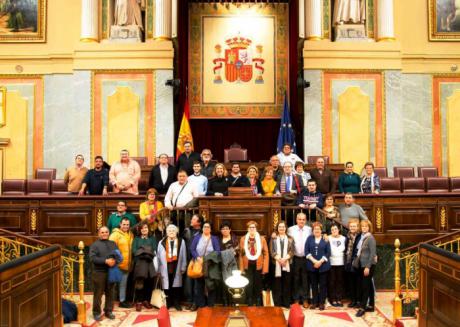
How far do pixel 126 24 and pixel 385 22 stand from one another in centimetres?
599

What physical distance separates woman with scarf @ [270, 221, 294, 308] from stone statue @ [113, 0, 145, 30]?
24.8 ft

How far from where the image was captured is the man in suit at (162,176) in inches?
369

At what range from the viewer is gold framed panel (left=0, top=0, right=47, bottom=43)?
14.2 meters

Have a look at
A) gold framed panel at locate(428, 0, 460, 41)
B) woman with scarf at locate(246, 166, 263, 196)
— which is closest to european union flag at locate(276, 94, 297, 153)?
woman with scarf at locate(246, 166, 263, 196)

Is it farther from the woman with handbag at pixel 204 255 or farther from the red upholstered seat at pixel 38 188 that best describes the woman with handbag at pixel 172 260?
the red upholstered seat at pixel 38 188

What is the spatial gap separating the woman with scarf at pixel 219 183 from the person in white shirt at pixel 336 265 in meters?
1.68

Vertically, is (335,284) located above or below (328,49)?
below

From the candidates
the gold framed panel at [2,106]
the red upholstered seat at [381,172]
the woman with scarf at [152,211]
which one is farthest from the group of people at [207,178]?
the gold framed panel at [2,106]

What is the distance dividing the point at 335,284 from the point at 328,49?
6.85m

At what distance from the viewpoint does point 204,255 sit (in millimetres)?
7898

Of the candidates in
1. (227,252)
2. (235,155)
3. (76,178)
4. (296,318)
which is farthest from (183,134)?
(296,318)

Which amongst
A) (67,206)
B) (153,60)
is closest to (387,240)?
(67,206)

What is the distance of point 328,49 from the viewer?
13.5 m

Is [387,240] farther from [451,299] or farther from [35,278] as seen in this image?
[35,278]
